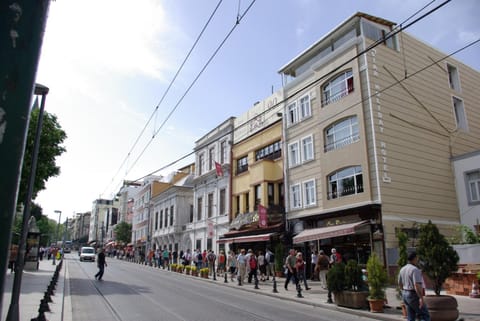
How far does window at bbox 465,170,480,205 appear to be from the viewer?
22.5 m

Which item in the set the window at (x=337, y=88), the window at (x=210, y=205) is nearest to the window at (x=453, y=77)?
the window at (x=337, y=88)

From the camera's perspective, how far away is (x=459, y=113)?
87.1 feet

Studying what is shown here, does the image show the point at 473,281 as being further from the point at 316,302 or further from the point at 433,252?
the point at 316,302

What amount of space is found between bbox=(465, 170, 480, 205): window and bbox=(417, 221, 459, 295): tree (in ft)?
45.6

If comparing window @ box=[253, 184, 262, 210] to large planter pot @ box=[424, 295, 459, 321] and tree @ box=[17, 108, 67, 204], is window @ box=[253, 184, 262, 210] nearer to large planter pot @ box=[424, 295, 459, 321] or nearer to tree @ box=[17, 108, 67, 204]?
tree @ box=[17, 108, 67, 204]

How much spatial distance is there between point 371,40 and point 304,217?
1092cm

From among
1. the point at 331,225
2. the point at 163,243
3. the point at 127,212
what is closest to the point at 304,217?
the point at 331,225

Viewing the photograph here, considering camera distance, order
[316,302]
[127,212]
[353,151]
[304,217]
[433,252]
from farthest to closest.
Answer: [127,212], [304,217], [353,151], [316,302], [433,252]

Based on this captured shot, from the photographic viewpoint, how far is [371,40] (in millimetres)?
22000

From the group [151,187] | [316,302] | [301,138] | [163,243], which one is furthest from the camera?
[151,187]

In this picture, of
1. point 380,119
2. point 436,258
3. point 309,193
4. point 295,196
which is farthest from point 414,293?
point 295,196

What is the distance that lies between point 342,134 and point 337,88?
9.61 ft

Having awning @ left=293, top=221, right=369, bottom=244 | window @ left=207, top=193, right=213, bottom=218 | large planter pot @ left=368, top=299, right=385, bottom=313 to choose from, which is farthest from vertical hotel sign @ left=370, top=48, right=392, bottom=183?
window @ left=207, top=193, right=213, bottom=218

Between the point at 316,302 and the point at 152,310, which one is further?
the point at 316,302
